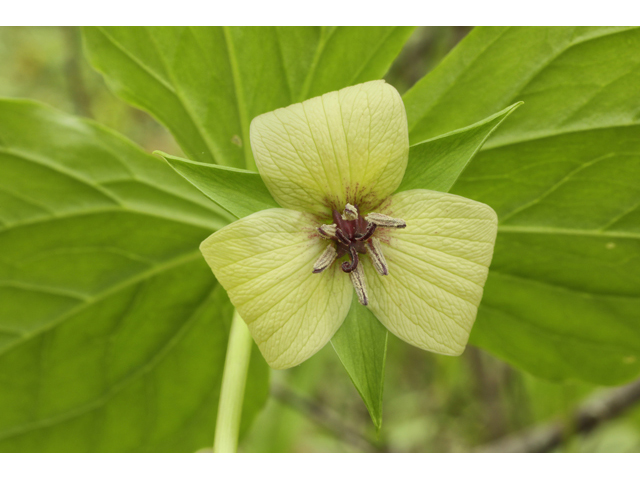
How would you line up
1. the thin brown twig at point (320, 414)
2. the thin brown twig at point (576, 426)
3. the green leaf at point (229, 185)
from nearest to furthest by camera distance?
the green leaf at point (229, 185), the thin brown twig at point (576, 426), the thin brown twig at point (320, 414)

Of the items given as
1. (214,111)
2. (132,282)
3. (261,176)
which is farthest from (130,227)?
(261,176)

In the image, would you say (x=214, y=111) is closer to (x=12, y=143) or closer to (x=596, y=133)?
(x=12, y=143)

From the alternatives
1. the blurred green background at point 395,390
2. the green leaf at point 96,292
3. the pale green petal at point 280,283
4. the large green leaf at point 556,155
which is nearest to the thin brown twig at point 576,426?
the blurred green background at point 395,390

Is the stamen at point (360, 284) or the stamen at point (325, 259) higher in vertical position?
the stamen at point (325, 259)

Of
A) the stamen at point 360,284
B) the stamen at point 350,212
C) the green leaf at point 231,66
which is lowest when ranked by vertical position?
the stamen at point 360,284

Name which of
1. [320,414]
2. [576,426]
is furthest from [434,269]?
[320,414]

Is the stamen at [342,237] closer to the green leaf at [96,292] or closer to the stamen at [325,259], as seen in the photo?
the stamen at [325,259]
